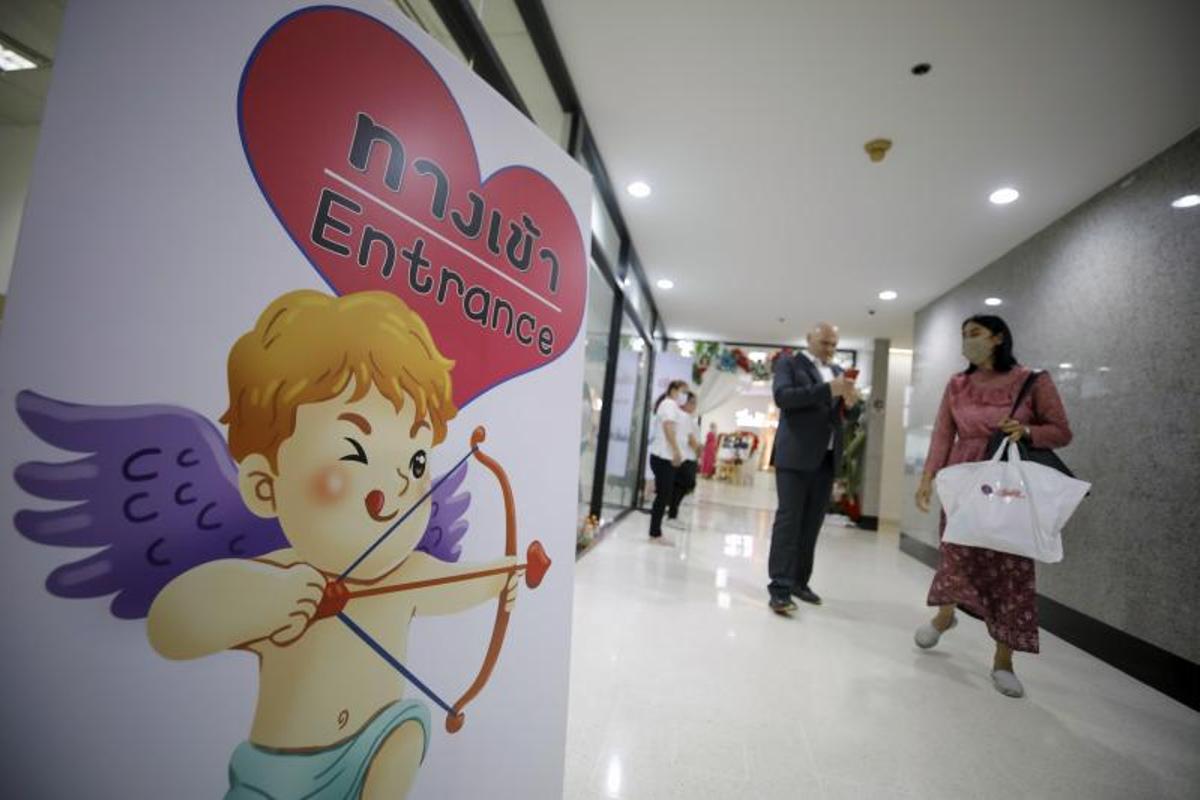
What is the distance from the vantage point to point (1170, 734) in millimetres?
1653

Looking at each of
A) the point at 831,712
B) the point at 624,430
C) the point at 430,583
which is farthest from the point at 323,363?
the point at 624,430

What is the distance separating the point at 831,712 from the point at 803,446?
3.99 ft

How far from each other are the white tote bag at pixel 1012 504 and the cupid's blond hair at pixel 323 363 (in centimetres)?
200

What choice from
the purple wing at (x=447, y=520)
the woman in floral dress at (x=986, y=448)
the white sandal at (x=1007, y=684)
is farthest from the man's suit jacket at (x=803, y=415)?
the purple wing at (x=447, y=520)

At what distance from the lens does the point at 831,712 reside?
153cm

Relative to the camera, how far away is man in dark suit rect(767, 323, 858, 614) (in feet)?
7.86

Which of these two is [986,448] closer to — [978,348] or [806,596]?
[978,348]

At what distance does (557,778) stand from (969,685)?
6.05 ft

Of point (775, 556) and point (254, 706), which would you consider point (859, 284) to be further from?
point (254, 706)

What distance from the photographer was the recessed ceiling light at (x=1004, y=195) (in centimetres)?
321

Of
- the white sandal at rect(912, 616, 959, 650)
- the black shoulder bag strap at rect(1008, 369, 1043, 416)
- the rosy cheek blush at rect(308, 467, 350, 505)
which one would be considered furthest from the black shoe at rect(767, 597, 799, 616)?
the rosy cheek blush at rect(308, 467, 350, 505)

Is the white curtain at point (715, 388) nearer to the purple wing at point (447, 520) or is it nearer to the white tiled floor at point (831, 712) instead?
the white tiled floor at point (831, 712)

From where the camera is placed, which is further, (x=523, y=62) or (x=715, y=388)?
(x=715, y=388)

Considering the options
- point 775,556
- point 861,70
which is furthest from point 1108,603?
point 861,70
